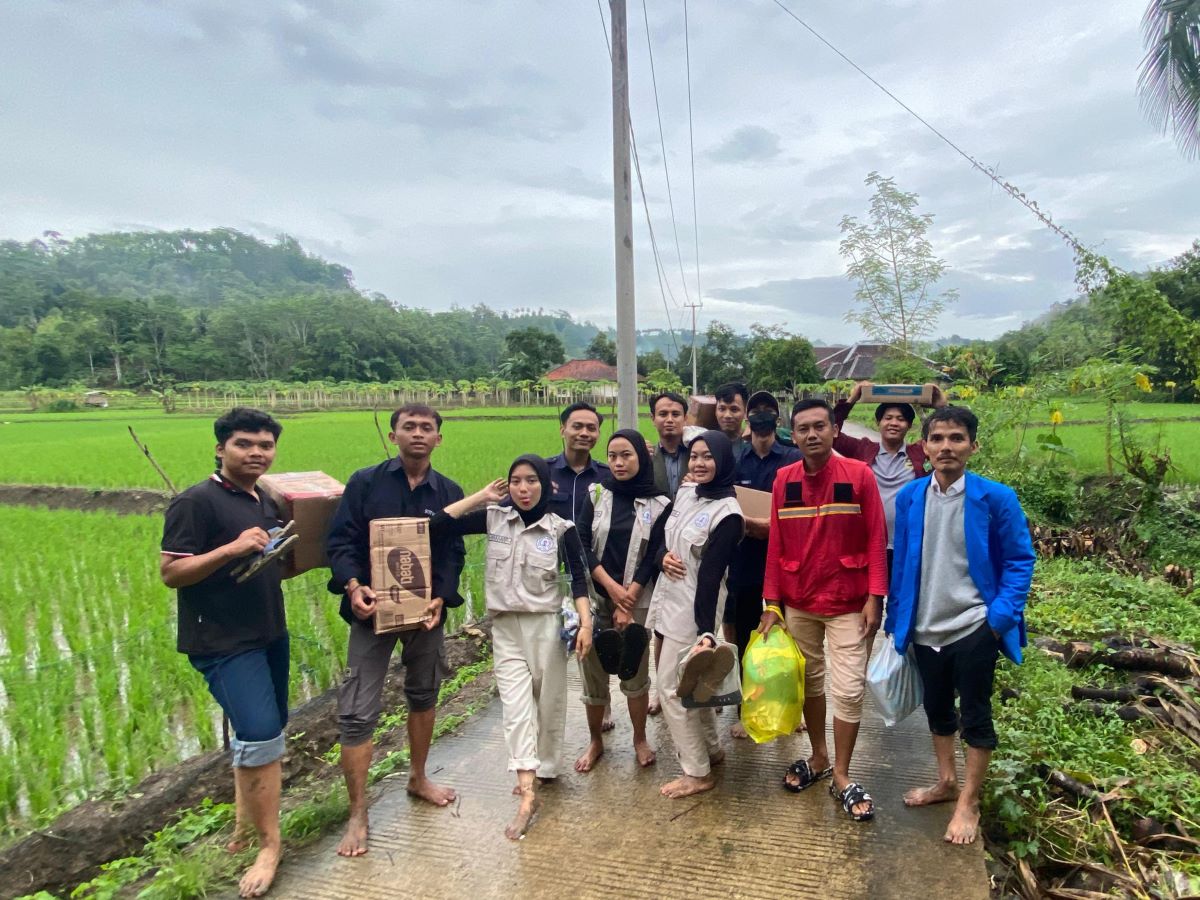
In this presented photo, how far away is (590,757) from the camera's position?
306 cm

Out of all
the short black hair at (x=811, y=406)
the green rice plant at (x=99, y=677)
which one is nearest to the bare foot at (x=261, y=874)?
the green rice plant at (x=99, y=677)

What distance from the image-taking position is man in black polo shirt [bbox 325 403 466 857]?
2572 mm

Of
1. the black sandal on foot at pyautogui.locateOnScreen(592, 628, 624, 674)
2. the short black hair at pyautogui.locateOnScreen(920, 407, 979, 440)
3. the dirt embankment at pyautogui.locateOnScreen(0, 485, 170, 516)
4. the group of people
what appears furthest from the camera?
the dirt embankment at pyautogui.locateOnScreen(0, 485, 170, 516)

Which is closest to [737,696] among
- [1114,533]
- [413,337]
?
[1114,533]

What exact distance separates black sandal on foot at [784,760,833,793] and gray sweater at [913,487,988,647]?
768 mm

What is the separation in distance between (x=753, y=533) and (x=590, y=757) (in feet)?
4.17

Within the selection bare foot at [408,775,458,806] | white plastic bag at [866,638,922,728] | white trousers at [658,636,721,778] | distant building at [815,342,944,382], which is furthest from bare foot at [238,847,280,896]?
distant building at [815,342,944,382]

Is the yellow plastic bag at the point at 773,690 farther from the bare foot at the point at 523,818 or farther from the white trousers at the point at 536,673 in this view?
the bare foot at the point at 523,818

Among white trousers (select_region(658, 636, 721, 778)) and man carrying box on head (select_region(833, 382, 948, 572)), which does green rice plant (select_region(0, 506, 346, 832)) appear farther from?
man carrying box on head (select_region(833, 382, 948, 572))

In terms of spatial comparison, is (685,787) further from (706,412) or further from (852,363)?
(852,363)

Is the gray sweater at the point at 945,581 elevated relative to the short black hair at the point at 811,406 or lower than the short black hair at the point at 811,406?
lower

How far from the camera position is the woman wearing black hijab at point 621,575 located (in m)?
2.94

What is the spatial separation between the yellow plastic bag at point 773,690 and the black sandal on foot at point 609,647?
21.4 inches

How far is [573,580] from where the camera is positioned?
295 centimetres
